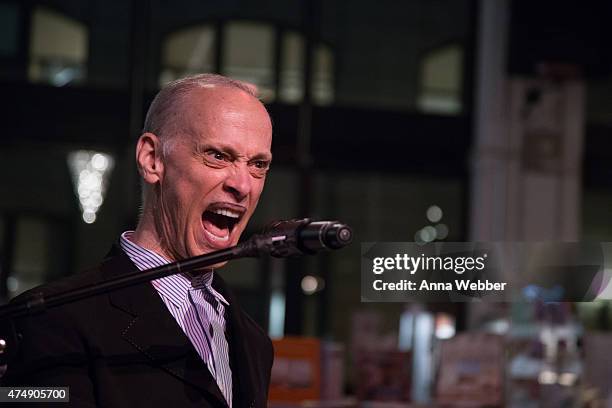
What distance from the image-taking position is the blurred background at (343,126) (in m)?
7.55

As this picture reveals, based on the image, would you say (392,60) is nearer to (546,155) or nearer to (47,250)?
(546,155)

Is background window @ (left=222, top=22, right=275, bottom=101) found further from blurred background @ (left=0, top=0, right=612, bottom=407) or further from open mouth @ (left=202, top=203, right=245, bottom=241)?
open mouth @ (left=202, top=203, right=245, bottom=241)

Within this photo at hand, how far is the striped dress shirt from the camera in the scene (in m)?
1.22

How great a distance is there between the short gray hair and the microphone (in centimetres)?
21

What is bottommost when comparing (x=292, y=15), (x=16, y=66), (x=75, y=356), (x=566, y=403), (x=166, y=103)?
(x=566, y=403)

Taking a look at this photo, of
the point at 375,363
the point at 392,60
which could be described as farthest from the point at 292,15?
the point at 375,363

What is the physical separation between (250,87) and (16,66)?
21.7 feet

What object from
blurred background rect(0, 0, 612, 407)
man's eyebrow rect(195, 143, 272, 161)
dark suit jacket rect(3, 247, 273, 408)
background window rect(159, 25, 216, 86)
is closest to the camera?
A: dark suit jacket rect(3, 247, 273, 408)

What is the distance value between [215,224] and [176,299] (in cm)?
10

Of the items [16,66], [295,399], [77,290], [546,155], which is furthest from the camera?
[546,155]

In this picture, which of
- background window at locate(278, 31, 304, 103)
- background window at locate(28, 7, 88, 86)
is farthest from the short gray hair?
background window at locate(278, 31, 304, 103)

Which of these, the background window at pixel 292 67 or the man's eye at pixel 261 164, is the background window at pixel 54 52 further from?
the man's eye at pixel 261 164

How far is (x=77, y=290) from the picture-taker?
1.04 m

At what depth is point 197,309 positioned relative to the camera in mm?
1254
